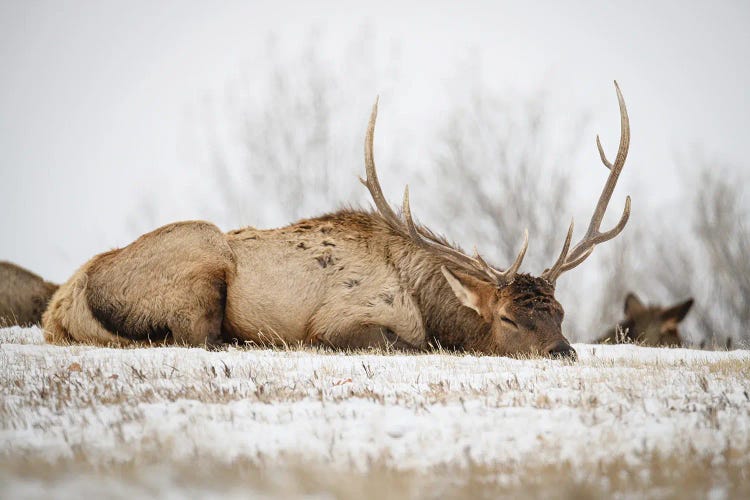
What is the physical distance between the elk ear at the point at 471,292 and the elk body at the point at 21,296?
672cm

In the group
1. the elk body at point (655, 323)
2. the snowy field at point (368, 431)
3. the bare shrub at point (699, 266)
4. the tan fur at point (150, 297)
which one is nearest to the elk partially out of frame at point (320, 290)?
the tan fur at point (150, 297)

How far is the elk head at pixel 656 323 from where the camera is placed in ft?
33.4

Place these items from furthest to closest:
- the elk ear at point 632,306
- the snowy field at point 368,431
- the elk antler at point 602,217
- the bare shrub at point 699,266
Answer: the bare shrub at point 699,266 → the elk ear at point 632,306 → the elk antler at point 602,217 → the snowy field at point 368,431

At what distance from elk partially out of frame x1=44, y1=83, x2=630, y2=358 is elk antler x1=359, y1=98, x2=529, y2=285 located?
1 centimetres

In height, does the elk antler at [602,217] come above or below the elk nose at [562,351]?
above

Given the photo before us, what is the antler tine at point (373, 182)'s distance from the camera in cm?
693

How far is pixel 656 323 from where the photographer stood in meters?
10.4

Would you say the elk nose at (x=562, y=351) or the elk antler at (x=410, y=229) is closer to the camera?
the elk nose at (x=562, y=351)

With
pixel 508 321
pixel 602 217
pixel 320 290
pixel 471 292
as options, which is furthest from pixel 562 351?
pixel 320 290

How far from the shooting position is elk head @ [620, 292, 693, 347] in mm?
10172

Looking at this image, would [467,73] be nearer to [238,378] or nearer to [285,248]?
[285,248]

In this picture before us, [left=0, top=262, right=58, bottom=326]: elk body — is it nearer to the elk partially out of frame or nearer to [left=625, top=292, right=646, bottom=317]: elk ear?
the elk partially out of frame

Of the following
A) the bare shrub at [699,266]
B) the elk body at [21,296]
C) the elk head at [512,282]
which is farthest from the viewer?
the bare shrub at [699,266]

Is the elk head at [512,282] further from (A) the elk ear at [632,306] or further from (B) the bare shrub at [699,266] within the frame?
(B) the bare shrub at [699,266]
